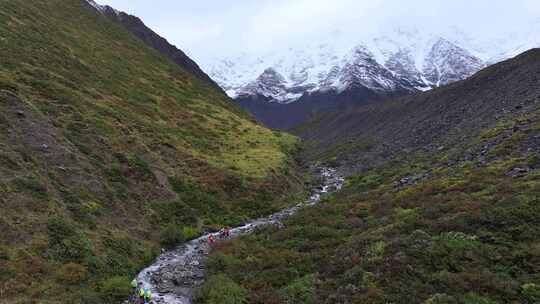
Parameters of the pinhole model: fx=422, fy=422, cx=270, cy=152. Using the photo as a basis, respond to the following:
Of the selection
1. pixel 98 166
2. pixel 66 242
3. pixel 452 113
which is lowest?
pixel 66 242

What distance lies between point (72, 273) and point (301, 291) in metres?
10.8

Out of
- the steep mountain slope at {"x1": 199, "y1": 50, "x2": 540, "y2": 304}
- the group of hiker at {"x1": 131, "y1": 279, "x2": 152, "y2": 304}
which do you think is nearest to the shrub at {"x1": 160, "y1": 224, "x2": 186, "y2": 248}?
the steep mountain slope at {"x1": 199, "y1": 50, "x2": 540, "y2": 304}

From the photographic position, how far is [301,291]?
18750 millimetres

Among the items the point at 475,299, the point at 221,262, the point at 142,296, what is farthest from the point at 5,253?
the point at 475,299

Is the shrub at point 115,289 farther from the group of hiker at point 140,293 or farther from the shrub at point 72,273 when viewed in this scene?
the shrub at point 72,273

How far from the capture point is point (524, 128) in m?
41.2

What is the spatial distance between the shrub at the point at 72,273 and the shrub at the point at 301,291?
9701mm

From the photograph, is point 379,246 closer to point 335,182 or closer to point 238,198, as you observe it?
point 238,198

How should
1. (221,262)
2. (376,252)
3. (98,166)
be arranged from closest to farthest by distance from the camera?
(376,252) < (221,262) < (98,166)

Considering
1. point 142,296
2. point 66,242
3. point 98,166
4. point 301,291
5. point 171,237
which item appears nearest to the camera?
point 301,291

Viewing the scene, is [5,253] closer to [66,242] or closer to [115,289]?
[66,242]

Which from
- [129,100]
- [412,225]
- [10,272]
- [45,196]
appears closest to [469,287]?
[412,225]

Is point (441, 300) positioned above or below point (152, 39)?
below

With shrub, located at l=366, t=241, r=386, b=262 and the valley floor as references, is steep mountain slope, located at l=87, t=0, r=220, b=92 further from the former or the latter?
shrub, located at l=366, t=241, r=386, b=262
